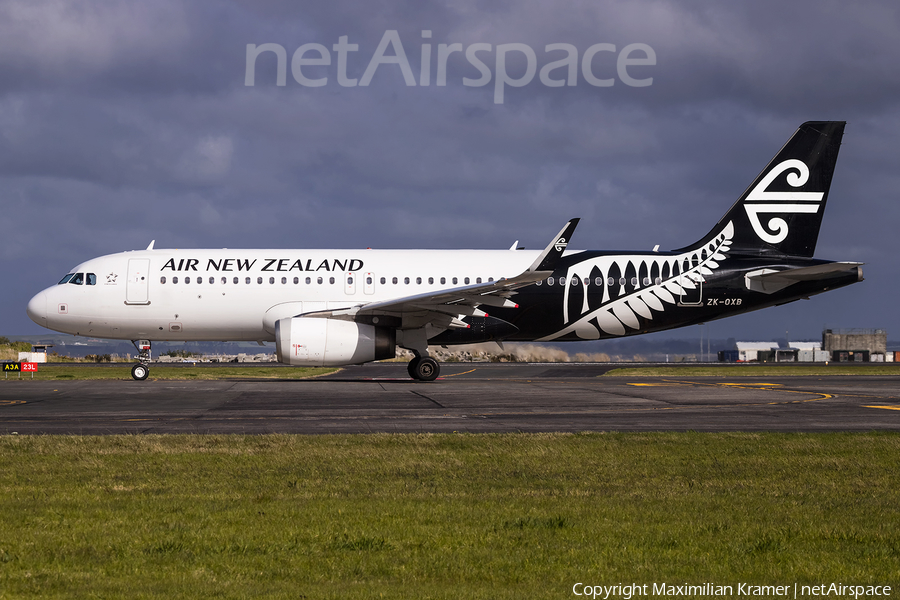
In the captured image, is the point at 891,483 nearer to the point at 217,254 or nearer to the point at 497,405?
the point at 497,405

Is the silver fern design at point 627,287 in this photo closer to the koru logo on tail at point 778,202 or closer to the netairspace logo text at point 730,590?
the koru logo on tail at point 778,202

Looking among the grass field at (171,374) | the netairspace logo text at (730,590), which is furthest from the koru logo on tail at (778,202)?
the netairspace logo text at (730,590)

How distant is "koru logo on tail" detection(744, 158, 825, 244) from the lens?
29391 mm

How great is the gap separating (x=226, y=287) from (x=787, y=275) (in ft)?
61.0

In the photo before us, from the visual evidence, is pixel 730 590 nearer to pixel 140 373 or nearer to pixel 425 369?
pixel 425 369

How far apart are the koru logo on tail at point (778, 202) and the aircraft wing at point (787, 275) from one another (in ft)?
5.57

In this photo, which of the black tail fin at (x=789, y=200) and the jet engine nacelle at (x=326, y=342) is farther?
the black tail fin at (x=789, y=200)

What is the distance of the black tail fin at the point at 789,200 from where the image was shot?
29.4 m

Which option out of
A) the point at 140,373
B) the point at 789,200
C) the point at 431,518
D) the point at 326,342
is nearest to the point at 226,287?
the point at 140,373

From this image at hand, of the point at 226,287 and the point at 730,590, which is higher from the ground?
the point at 226,287

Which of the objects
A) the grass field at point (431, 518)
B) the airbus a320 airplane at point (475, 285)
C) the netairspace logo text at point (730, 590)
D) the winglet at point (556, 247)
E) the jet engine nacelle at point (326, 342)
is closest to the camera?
the netairspace logo text at point (730, 590)

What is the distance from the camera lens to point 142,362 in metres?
29.1

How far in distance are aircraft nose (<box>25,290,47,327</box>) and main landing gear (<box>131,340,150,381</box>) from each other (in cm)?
296

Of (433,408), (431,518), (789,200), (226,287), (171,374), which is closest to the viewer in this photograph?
(431,518)
